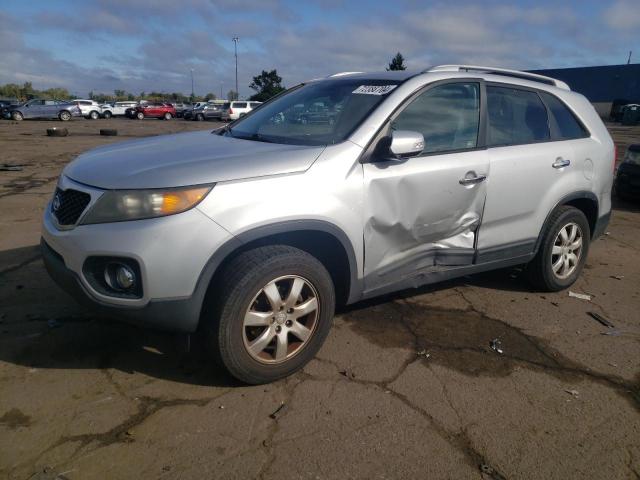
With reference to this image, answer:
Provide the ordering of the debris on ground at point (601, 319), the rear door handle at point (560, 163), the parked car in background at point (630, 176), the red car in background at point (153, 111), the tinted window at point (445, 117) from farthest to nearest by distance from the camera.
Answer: the red car in background at point (153, 111), the parked car in background at point (630, 176), the rear door handle at point (560, 163), the debris on ground at point (601, 319), the tinted window at point (445, 117)

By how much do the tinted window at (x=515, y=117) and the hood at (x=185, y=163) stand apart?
157 centimetres

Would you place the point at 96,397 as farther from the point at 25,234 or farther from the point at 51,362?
the point at 25,234

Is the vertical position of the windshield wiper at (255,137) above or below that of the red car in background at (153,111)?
below

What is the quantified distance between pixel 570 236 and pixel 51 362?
13.3 ft

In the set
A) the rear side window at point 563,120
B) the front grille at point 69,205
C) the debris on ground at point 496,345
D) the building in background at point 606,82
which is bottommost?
the debris on ground at point 496,345

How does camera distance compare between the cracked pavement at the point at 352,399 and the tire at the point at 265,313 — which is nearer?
the cracked pavement at the point at 352,399

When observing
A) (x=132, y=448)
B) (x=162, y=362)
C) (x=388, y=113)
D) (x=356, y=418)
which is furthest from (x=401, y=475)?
(x=388, y=113)

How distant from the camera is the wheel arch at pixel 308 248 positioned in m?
2.46

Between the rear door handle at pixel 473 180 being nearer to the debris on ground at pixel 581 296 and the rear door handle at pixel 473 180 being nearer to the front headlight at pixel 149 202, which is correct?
the debris on ground at pixel 581 296

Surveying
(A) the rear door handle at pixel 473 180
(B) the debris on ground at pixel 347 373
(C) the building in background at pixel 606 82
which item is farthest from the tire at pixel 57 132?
(C) the building in background at pixel 606 82

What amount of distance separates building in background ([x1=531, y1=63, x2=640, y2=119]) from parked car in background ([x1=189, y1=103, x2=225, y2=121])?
36963 mm

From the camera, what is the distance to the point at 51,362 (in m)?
2.96

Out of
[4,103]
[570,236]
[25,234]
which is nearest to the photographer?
[570,236]

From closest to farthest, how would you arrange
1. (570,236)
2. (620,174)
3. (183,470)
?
(183,470) < (570,236) < (620,174)
